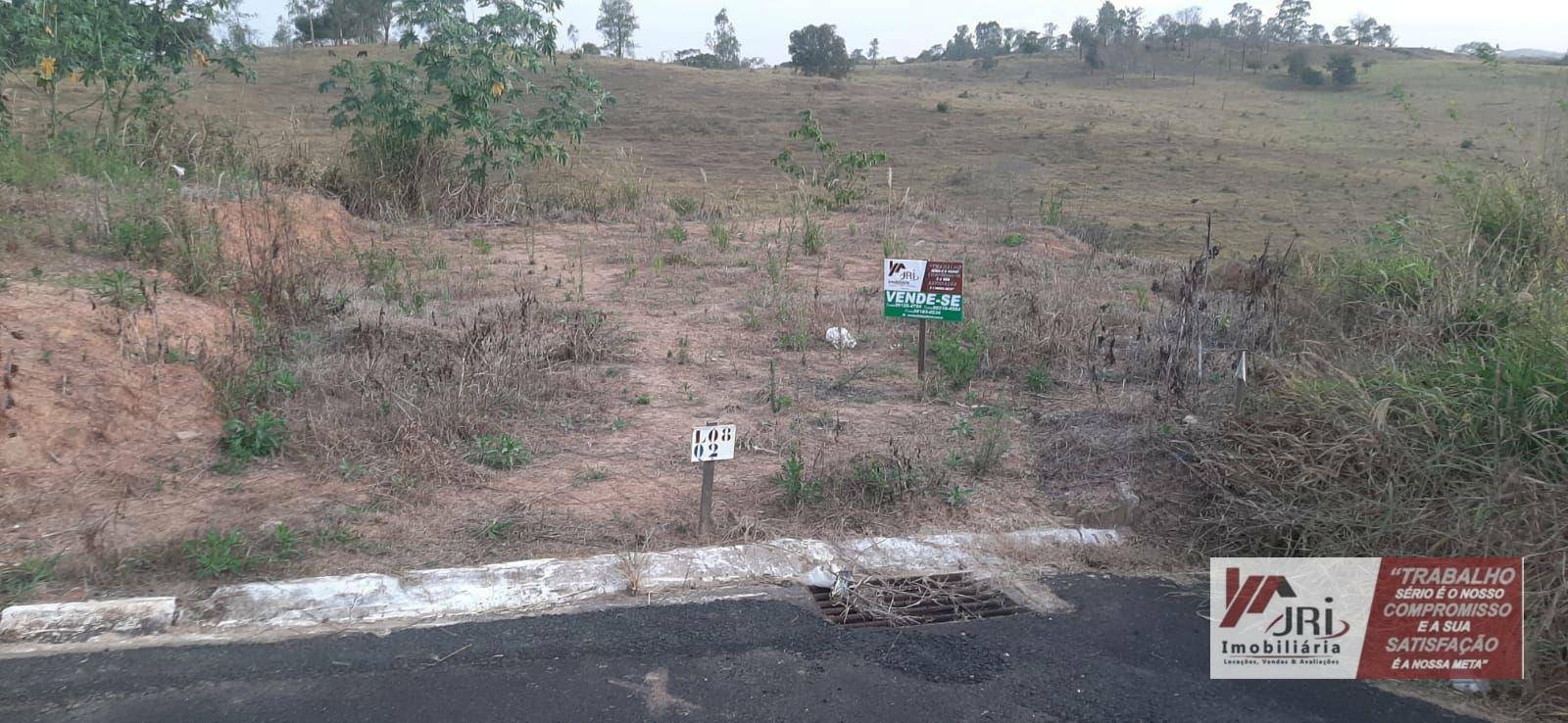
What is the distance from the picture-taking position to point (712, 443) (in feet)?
15.3

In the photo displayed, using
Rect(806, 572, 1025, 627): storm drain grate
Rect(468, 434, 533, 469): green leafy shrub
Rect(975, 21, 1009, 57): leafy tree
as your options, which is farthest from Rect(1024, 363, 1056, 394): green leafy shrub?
Rect(975, 21, 1009, 57): leafy tree

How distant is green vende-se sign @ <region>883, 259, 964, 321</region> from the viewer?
6801 millimetres

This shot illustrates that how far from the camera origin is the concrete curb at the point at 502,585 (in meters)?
3.92

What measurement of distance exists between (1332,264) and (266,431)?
7.22m

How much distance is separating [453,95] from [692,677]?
1059 centimetres

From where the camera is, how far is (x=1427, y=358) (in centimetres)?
503

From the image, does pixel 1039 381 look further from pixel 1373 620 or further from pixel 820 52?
pixel 820 52

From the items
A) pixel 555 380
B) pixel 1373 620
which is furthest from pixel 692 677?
pixel 555 380

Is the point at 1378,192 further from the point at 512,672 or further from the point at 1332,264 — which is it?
the point at 512,672

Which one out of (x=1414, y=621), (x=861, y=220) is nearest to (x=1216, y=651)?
(x=1414, y=621)

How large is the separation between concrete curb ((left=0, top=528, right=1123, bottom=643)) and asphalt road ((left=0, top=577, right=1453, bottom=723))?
181 millimetres

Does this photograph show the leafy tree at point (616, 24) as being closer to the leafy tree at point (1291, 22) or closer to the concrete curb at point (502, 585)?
the leafy tree at point (1291, 22)

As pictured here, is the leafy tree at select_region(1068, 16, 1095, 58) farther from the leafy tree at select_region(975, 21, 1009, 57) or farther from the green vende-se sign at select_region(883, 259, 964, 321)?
the green vende-se sign at select_region(883, 259, 964, 321)

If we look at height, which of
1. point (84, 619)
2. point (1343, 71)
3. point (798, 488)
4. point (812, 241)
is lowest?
point (84, 619)
